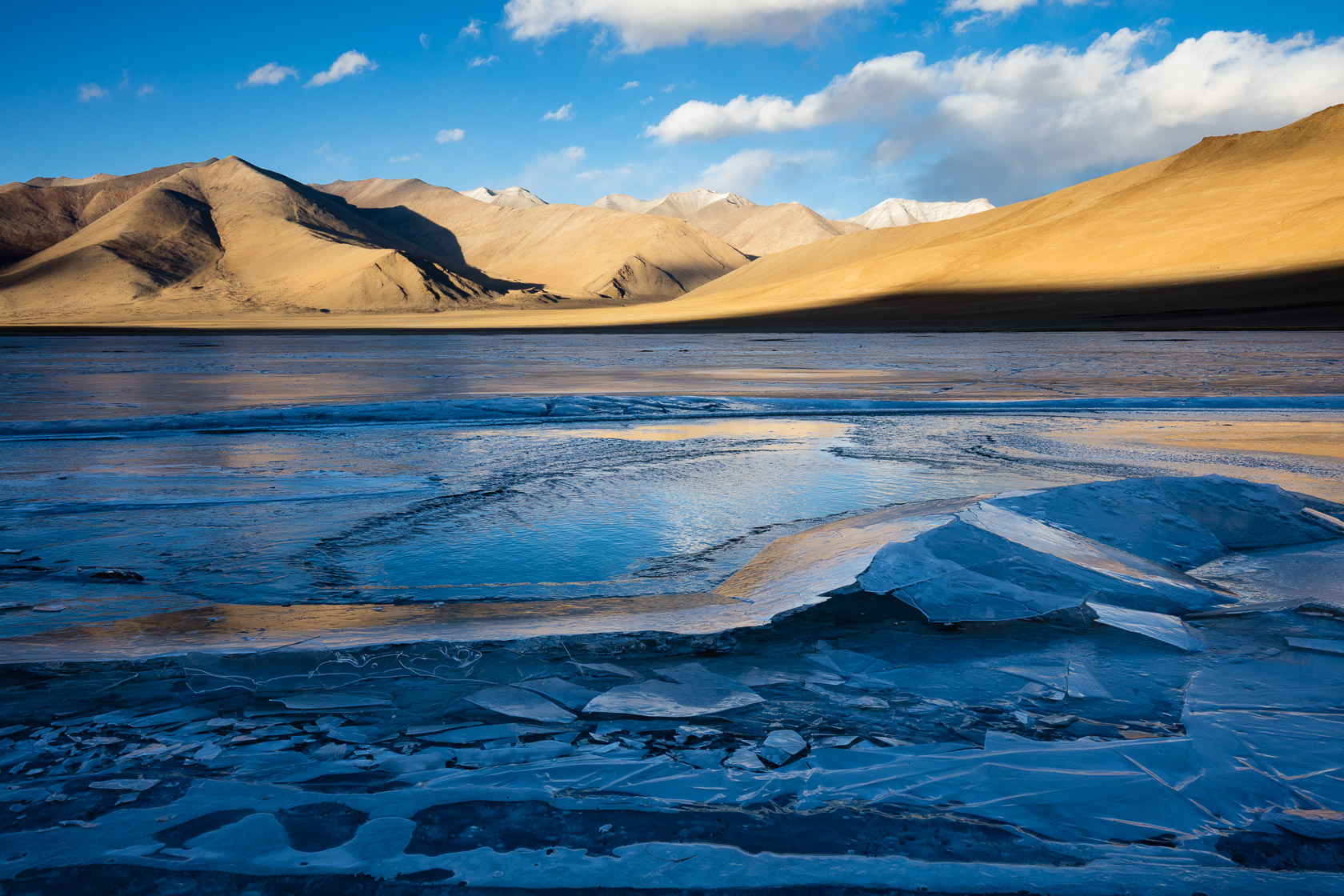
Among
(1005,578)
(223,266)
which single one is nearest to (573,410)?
(1005,578)

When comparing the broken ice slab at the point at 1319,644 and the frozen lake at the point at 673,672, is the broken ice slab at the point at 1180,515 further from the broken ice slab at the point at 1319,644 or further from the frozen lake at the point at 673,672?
the broken ice slab at the point at 1319,644

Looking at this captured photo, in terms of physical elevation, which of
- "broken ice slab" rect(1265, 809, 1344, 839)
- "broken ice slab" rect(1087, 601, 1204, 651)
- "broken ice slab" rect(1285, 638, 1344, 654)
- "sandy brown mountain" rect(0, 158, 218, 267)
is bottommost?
"broken ice slab" rect(1265, 809, 1344, 839)

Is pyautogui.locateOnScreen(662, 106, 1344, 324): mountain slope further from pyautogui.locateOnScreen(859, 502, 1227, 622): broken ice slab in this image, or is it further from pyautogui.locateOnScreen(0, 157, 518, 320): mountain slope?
pyautogui.locateOnScreen(859, 502, 1227, 622): broken ice slab

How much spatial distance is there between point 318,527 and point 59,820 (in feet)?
7.74

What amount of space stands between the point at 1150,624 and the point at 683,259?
129018 mm

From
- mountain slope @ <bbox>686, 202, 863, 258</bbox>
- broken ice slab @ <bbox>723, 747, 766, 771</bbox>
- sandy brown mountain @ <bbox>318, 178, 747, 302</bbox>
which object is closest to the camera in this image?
broken ice slab @ <bbox>723, 747, 766, 771</bbox>

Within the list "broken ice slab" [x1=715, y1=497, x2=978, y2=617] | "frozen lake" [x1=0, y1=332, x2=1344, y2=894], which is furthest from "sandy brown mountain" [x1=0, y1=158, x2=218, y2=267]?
"broken ice slab" [x1=715, y1=497, x2=978, y2=617]

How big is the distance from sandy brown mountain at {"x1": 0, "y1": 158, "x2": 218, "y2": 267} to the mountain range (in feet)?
1.12

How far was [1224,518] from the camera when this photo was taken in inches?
151

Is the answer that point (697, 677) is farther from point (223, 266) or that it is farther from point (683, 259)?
point (683, 259)

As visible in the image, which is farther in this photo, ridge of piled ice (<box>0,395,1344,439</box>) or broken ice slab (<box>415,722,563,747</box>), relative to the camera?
ridge of piled ice (<box>0,395,1344,439</box>)

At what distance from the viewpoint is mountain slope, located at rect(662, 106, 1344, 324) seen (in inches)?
2109

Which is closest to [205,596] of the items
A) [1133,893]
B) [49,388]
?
[1133,893]

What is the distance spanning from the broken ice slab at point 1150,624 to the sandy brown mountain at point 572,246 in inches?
4181
